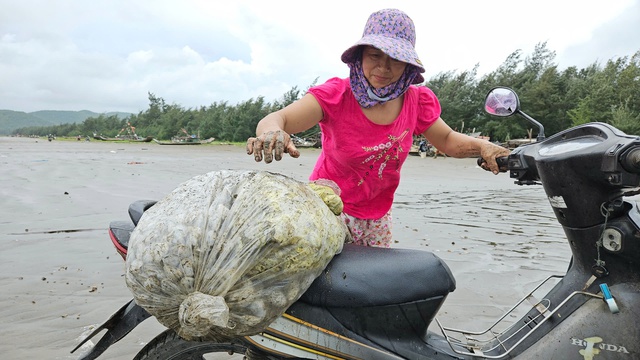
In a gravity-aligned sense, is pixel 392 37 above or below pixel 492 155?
above

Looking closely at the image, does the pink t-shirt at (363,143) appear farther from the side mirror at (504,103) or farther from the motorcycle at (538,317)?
the motorcycle at (538,317)

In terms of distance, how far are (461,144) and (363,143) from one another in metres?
0.52

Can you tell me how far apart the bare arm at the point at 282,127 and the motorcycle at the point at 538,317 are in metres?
0.40

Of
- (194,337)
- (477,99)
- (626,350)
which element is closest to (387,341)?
(194,337)

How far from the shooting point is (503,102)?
6.50 ft

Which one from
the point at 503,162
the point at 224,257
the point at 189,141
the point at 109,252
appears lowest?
the point at 109,252

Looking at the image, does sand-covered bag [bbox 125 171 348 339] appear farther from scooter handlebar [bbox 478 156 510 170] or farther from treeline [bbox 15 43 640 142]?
treeline [bbox 15 43 640 142]

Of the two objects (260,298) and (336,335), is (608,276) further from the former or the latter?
(260,298)

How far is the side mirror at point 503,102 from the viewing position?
1958 millimetres

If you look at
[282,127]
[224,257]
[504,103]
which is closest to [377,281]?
[224,257]

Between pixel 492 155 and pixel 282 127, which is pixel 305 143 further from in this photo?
pixel 282 127

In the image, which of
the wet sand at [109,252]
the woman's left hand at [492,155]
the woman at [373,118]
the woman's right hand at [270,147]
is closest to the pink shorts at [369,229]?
the woman at [373,118]

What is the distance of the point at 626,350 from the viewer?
147cm

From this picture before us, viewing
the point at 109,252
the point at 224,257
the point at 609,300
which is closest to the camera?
the point at 224,257
